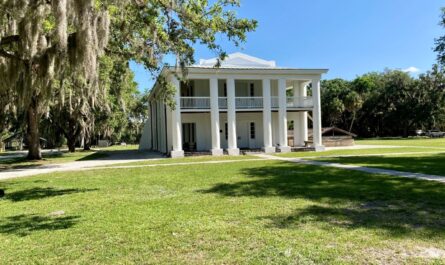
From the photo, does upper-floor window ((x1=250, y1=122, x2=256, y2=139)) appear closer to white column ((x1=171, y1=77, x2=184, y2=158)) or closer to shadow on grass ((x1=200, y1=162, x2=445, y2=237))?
white column ((x1=171, y1=77, x2=184, y2=158))

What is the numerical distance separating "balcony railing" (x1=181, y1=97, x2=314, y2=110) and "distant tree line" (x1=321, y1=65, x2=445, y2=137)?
28.2 m

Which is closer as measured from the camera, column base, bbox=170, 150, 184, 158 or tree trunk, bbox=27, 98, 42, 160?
tree trunk, bbox=27, 98, 42, 160

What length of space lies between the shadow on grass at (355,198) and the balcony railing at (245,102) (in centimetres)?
1250

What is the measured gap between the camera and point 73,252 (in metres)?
4.61

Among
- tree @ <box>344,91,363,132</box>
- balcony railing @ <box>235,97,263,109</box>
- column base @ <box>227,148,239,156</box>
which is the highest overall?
tree @ <box>344,91,363,132</box>

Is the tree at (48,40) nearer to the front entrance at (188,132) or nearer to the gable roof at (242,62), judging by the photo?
the gable roof at (242,62)

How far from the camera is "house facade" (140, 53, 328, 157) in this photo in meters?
23.1

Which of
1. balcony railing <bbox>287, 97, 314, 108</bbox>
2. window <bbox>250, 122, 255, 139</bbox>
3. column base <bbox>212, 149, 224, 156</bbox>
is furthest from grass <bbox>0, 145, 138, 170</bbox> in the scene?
balcony railing <bbox>287, 97, 314, 108</bbox>

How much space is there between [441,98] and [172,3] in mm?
53844

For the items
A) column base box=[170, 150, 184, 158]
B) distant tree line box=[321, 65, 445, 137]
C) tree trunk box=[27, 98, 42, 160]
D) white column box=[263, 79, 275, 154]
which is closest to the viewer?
tree trunk box=[27, 98, 42, 160]

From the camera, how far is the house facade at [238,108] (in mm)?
23094

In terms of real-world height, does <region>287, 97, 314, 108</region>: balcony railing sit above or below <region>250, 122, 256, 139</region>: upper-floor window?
above

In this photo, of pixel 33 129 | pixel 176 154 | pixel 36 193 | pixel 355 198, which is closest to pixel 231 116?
pixel 176 154

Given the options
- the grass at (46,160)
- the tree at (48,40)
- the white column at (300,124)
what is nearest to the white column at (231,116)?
the white column at (300,124)
